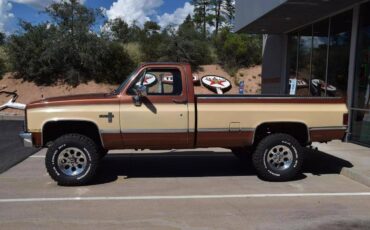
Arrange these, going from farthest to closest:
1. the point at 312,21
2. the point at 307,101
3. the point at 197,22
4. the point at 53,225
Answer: the point at 197,22 < the point at 312,21 < the point at 307,101 < the point at 53,225

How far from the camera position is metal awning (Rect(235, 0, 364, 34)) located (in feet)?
41.8

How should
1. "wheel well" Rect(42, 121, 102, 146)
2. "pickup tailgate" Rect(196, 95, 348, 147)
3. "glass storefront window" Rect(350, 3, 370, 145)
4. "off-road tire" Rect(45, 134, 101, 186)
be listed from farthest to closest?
"glass storefront window" Rect(350, 3, 370, 145)
"pickup tailgate" Rect(196, 95, 348, 147)
"wheel well" Rect(42, 121, 102, 146)
"off-road tire" Rect(45, 134, 101, 186)

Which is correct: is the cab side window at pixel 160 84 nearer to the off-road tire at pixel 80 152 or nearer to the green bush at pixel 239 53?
the off-road tire at pixel 80 152

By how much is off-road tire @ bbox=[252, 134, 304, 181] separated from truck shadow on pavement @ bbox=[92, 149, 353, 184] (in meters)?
0.49

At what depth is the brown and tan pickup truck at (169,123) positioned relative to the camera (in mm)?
7582

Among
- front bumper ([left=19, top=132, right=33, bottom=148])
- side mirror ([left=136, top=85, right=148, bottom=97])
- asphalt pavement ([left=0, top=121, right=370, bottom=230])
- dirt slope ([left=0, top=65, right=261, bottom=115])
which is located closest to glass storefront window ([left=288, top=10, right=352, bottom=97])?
asphalt pavement ([left=0, top=121, right=370, bottom=230])

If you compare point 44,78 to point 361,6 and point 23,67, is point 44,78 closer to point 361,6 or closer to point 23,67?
point 23,67

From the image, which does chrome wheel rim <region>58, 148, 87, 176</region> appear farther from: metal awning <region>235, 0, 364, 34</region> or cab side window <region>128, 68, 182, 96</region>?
metal awning <region>235, 0, 364, 34</region>

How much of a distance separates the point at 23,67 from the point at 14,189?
79.7 feet

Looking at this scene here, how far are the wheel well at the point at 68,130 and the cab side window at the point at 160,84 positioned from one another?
3.06 feet

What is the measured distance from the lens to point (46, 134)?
779cm

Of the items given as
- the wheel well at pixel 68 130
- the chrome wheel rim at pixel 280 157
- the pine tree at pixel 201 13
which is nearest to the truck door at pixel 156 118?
the wheel well at pixel 68 130

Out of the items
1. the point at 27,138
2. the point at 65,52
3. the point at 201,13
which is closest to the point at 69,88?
the point at 65,52

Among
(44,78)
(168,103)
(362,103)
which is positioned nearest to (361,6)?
(362,103)
